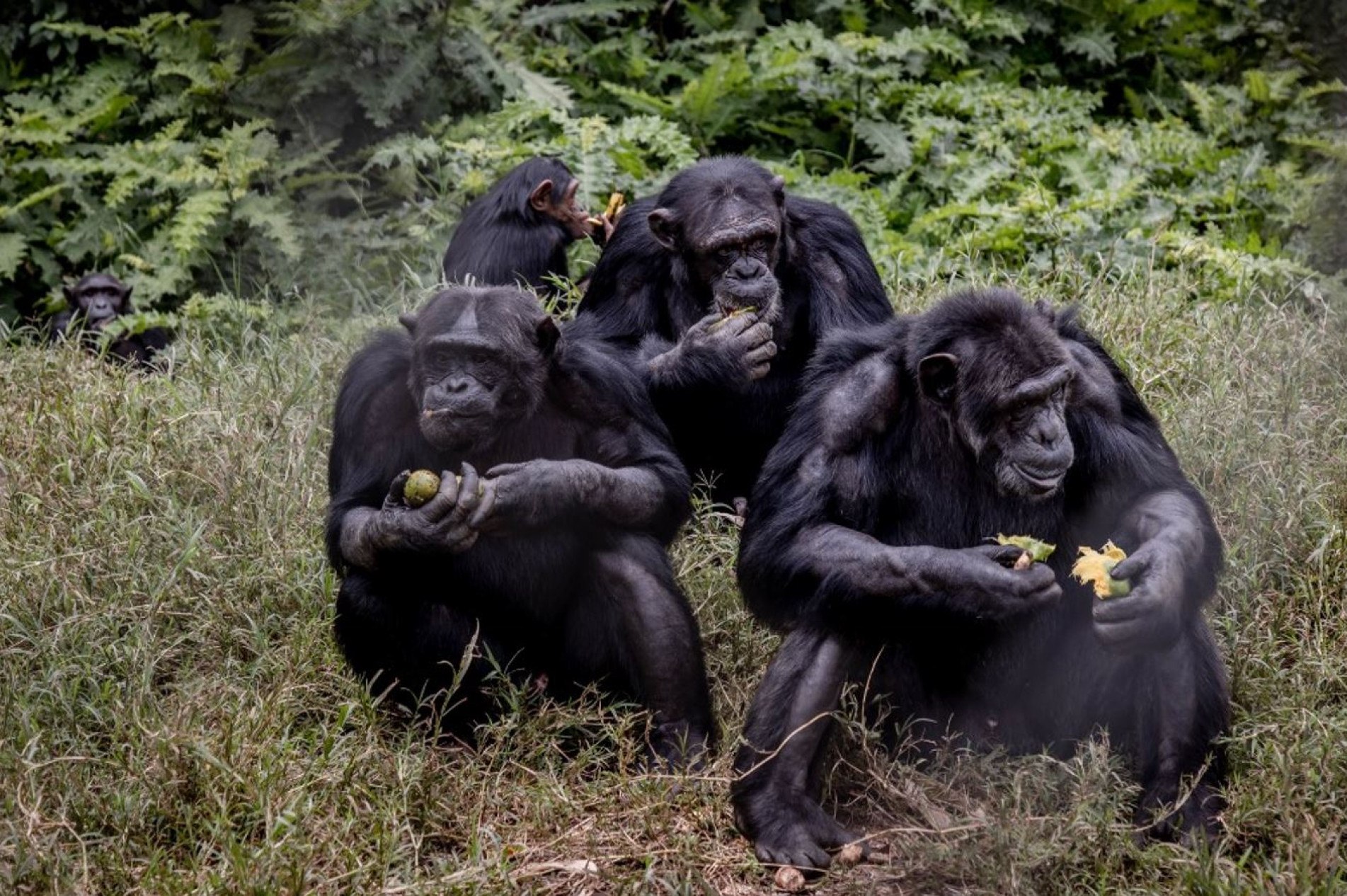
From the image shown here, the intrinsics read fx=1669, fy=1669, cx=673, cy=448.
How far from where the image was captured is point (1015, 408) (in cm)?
538

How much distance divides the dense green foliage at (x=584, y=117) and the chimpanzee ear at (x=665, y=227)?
102 inches

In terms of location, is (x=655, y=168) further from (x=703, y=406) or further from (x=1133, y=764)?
(x=1133, y=764)

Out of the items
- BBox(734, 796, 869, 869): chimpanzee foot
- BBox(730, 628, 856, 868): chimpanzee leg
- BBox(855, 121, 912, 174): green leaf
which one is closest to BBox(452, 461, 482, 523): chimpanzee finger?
BBox(730, 628, 856, 868): chimpanzee leg

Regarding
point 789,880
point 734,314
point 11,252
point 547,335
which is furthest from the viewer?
point 11,252

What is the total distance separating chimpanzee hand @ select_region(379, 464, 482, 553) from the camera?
18.5 ft

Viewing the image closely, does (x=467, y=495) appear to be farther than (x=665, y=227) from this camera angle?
No

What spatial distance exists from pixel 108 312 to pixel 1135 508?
7.99 m

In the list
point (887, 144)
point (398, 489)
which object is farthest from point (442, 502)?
point (887, 144)

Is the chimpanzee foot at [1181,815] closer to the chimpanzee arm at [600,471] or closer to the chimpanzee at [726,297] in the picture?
the chimpanzee arm at [600,471]

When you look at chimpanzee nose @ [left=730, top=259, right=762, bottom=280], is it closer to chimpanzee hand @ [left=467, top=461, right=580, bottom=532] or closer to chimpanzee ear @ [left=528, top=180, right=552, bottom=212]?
chimpanzee hand @ [left=467, top=461, right=580, bottom=532]

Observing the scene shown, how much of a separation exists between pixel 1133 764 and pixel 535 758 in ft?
6.68

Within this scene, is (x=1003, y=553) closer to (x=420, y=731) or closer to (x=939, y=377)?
(x=939, y=377)

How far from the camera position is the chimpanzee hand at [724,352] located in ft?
23.7

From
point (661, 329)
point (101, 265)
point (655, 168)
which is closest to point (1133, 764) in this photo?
point (661, 329)
